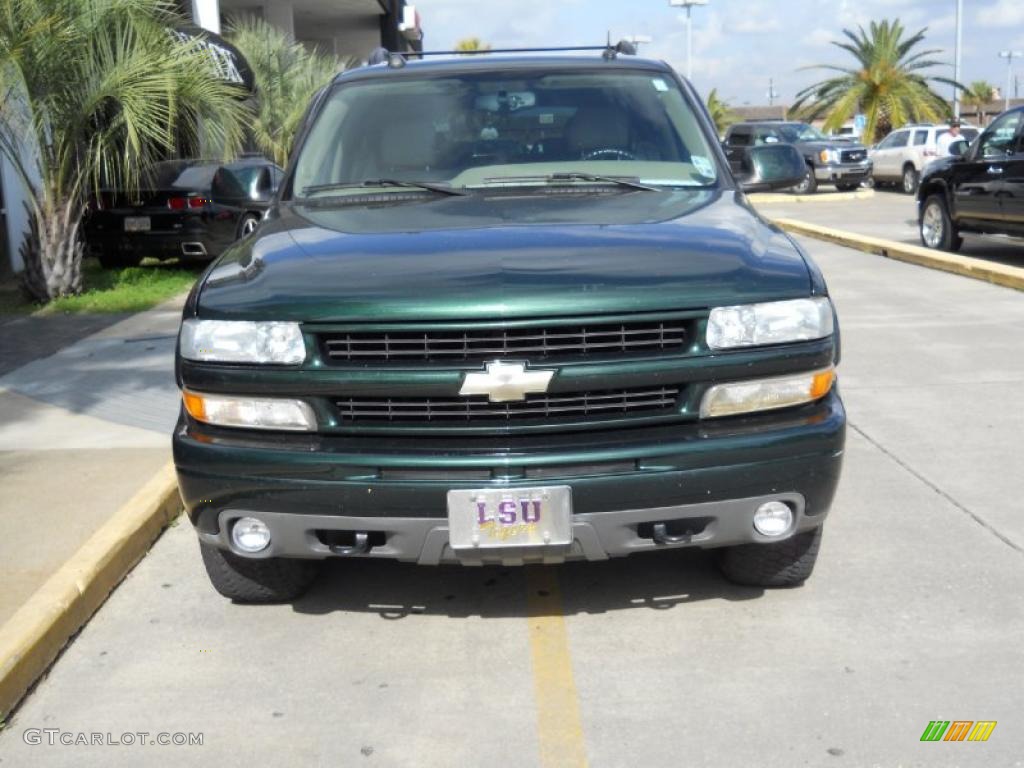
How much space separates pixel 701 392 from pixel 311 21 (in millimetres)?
38551

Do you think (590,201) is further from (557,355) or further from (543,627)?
(543,627)

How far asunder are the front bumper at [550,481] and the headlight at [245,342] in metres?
0.25

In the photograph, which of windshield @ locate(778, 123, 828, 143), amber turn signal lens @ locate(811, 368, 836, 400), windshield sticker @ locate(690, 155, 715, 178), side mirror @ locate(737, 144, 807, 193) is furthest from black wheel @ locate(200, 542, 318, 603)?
windshield @ locate(778, 123, 828, 143)

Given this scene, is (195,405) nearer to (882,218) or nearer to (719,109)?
(882,218)

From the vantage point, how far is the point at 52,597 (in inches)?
173

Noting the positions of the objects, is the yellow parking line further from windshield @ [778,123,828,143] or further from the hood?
windshield @ [778,123,828,143]

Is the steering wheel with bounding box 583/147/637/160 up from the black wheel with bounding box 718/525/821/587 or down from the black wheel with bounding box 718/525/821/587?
up

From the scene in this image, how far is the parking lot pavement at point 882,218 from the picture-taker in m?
15.6

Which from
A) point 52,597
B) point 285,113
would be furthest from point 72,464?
point 285,113

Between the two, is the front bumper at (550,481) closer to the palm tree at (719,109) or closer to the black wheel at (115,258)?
the black wheel at (115,258)

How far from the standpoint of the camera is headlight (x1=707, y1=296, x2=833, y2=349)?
382 centimetres

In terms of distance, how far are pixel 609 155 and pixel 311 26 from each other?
38.3 m

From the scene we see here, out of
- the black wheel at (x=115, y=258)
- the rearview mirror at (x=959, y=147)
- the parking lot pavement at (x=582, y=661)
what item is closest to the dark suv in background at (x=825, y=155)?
the rearview mirror at (x=959, y=147)

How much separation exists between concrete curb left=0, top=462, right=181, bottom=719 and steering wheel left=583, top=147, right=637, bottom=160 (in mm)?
2342
